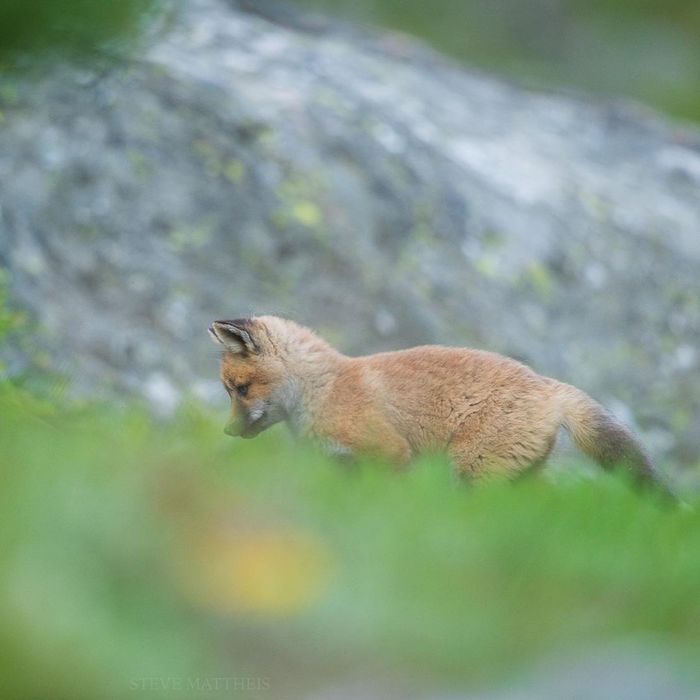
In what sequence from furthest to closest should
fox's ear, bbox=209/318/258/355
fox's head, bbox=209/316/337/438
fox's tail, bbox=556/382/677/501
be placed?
fox's head, bbox=209/316/337/438 → fox's ear, bbox=209/318/258/355 → fox's tail, bbox=556/382/677/501

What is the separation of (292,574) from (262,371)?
4.98m

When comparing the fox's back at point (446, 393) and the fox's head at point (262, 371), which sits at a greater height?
the fox's back at point (446, 393)

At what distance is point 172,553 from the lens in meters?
4.40

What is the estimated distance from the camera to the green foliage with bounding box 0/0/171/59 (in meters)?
6.38

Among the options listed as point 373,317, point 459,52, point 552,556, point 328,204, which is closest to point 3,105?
point 328,204

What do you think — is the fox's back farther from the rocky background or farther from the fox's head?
the rocky background

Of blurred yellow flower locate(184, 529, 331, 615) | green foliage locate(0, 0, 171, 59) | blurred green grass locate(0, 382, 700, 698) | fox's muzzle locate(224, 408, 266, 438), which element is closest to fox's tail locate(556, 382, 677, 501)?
blurred green grass locate(0, 382, 700, 698)

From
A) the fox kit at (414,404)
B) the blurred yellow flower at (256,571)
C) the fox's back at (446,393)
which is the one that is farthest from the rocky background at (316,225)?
the blurred yellow flower at (256,571)

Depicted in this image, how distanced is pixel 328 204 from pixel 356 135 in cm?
103

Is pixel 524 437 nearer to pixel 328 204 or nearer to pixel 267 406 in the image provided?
pixel 267 406

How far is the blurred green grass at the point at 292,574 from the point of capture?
3.76 m

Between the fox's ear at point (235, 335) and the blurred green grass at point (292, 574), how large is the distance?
9.61ft

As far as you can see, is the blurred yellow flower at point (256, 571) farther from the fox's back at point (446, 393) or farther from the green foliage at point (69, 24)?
the fox's back at point (446, 393)

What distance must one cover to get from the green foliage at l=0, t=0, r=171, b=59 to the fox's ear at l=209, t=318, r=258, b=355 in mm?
2809
